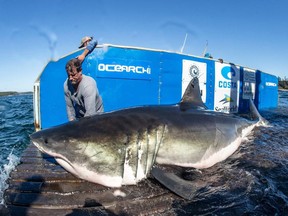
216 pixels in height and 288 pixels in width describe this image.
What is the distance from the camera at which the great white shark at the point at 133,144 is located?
8.71 feet

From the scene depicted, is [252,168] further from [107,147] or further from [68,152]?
[68,152]

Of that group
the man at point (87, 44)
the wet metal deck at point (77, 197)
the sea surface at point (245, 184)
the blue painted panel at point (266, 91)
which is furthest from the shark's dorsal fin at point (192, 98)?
the blue painted panel at point (266, 91)

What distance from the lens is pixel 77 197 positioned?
8.68ft

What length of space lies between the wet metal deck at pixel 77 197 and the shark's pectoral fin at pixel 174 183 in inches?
3.6

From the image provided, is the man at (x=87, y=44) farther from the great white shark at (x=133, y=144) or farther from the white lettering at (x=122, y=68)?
the great white shark at (x=133, y=144)

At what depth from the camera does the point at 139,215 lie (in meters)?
2.39

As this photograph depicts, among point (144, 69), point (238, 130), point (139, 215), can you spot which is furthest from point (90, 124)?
point (144, 69)

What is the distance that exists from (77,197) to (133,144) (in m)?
0.78

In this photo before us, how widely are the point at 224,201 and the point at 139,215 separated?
0.92m

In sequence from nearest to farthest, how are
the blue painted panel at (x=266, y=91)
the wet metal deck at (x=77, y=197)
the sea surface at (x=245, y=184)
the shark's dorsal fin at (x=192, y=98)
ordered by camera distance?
the wet metal deck at (x=77, y=197) → the sea surface at (x=245, y=184) → the shark's dorsal fin at (x=192, y=98) → the blue painted panel at (x=266, y=91)

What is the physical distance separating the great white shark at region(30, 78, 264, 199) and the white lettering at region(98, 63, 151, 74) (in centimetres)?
394

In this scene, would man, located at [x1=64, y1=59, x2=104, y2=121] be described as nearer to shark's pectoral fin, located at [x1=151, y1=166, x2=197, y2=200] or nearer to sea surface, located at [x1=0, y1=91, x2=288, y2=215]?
sea surface, located at [x1=0, y1=91, x2=288, y2=215]

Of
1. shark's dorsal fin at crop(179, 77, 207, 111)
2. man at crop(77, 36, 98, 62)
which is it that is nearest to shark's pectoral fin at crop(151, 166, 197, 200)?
shark's dorsal fin at crop(179, 77, 207, 111)

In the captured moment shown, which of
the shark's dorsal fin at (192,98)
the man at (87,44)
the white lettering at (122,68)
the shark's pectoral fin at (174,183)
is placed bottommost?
the shark's pectoral fin at (174,183)
